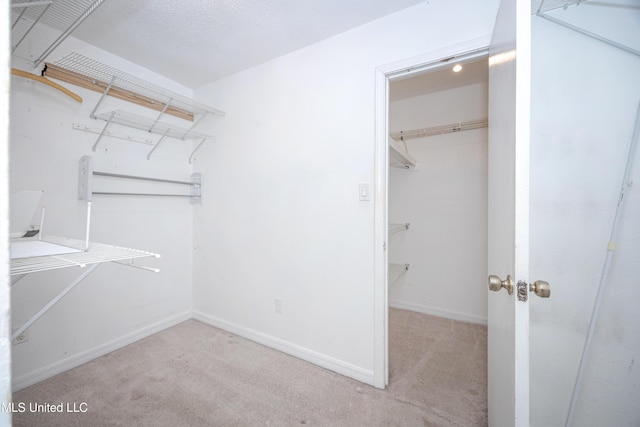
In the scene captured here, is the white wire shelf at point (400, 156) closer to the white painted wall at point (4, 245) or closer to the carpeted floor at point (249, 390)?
the carpeted floor at point (249, 390)

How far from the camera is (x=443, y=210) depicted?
8.70 ft

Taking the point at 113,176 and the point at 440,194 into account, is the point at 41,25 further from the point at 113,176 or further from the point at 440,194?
the point at 440,194

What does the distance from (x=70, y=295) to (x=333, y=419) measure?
194 cm

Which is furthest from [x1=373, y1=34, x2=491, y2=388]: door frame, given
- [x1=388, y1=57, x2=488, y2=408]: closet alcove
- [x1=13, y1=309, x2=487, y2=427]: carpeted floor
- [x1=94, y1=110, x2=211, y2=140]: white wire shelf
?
[x1=94, y1=110, x2=211, y2=140]: white wire shelf

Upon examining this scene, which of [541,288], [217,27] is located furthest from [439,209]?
[217,27]

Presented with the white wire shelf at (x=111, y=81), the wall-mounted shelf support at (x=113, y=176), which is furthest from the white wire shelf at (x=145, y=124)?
the wall-mounted shelf support at (x=113, y=176)

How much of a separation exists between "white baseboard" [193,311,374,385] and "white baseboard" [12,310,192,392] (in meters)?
0.31

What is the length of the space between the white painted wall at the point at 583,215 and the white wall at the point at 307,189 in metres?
0.44

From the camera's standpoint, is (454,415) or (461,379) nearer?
(454,415)

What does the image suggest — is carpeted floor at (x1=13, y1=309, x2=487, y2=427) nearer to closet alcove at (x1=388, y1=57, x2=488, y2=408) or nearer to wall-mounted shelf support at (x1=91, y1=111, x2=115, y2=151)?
closet alcove at (x1=388, y1=57, x2=488, y2=408)

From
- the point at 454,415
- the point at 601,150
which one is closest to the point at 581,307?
the point at 601,150

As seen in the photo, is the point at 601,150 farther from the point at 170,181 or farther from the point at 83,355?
the point at 83,355

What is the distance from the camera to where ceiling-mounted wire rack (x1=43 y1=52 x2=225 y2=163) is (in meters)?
1.60

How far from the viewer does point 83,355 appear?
183cm
